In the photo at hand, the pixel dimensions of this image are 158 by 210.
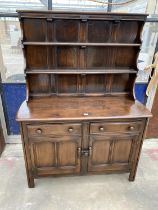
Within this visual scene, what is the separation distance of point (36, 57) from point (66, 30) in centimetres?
39

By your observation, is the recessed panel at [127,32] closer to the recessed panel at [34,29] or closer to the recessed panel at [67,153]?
the recessed panel at [34,29]

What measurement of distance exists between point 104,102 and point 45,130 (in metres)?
0.67

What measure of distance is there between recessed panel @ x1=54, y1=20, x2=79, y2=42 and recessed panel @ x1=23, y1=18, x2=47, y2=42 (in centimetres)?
12

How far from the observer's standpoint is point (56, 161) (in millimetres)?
1748

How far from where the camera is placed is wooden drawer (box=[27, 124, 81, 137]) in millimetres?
1559

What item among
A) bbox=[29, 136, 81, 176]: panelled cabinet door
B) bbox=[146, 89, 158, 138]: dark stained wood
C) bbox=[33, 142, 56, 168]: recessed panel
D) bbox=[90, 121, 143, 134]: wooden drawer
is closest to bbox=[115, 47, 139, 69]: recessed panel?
bbox=[90, 121, 143, 134]: wooden drawer

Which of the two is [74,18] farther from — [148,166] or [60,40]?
[148,166]

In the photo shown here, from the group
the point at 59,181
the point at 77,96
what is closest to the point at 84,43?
the point at 77,96

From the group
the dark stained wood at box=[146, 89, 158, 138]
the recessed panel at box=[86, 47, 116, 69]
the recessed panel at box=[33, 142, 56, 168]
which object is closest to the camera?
the recessed panel at box=[33, 142, 56, 168]

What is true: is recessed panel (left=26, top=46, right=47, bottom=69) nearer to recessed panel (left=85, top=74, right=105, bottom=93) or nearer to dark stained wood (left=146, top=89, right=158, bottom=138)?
recessed panel (left=85, top=74, right=105, bottom=93)

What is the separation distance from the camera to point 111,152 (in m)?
1.77

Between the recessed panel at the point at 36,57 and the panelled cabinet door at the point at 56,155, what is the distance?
729 millimetres

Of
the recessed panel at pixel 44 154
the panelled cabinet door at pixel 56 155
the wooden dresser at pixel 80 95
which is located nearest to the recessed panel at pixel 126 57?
the wooden dresser at pixel 80 95

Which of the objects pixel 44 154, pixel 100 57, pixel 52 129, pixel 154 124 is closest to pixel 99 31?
pixel 100 57
